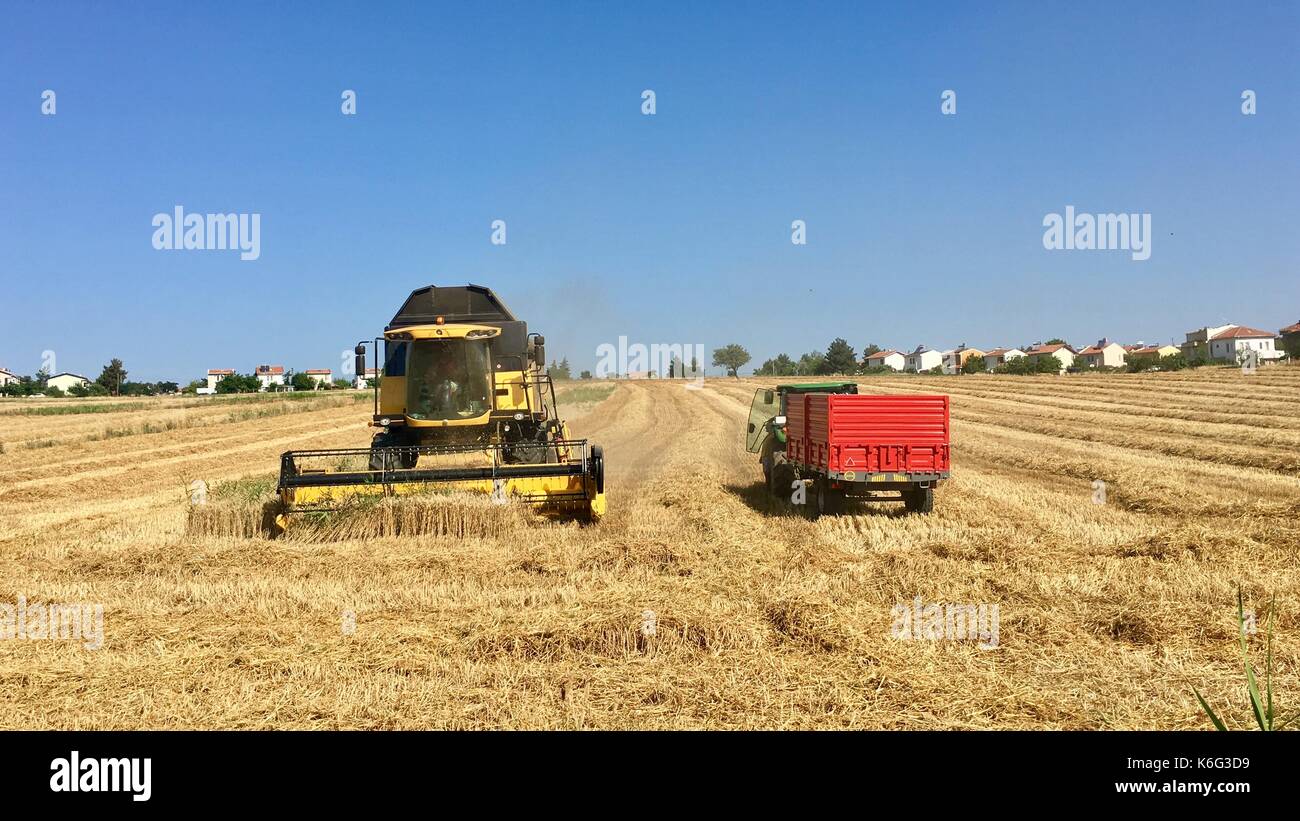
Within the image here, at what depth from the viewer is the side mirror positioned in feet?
40.4

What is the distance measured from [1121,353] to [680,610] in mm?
133980

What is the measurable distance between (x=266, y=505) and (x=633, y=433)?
17635 millimetres

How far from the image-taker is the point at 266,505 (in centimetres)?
1096

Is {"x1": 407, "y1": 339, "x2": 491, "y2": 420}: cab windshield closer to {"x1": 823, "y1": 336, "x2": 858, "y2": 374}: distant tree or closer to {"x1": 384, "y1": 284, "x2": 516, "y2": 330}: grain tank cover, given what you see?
{"x1": 384, "y1": 284, "x2": 516, "y2": 330}: grain tank cover

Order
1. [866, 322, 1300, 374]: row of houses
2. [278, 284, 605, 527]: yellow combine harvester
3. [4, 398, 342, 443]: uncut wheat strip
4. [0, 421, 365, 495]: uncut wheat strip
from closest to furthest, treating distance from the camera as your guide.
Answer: [278, 284, 605, 527]: yellow combine harvester
[0, 421, 365, 495]: uncut wheat strip
[4, 398, 342, 443]: uncut wheat strip
[866, 322, 1300, 374]: row of houses

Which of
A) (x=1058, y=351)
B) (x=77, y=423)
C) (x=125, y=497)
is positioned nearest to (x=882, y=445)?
(x=125, y=497)

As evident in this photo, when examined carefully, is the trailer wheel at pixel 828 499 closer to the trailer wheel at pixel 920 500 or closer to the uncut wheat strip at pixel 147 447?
the trailer wheel at pixel 920 500

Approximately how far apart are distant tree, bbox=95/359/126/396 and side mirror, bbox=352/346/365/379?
323ft

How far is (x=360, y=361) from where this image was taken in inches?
491

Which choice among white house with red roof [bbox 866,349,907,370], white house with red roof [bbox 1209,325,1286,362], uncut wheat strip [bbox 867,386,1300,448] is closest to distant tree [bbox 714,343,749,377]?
white house with red roof [bbox 866,349,907,370]

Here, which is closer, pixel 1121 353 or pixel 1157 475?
pixel 1157 475

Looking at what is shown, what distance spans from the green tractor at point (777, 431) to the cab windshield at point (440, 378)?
5021 mm

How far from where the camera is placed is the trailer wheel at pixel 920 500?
12.1 metres

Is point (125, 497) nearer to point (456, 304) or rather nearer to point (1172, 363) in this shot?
point (456, 304)
